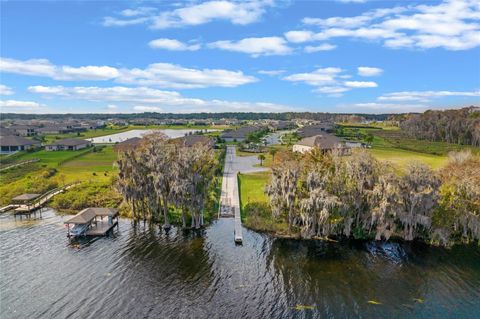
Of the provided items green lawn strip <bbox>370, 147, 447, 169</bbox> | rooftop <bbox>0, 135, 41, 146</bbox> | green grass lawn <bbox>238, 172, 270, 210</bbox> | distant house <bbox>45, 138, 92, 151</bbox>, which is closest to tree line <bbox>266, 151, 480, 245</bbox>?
green grass lawn <bbox>238, 172, 270, 210</bbox>

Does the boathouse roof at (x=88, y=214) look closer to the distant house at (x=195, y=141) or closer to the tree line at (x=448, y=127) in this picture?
the distant house at (x=195, y=141)

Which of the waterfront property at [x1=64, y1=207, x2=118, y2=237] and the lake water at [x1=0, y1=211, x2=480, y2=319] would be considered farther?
the waterfront property at [x1=64, y1=207, x2=118, y2=237]

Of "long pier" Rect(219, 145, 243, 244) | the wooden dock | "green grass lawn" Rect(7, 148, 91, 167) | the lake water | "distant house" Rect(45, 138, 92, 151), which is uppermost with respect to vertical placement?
"distant house" Rect(45, 138, 92, 151)

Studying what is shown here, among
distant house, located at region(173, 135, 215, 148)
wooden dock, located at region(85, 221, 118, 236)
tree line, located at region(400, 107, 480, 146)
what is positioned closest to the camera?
wooden dock, located at region(85, 221, 118, 236)

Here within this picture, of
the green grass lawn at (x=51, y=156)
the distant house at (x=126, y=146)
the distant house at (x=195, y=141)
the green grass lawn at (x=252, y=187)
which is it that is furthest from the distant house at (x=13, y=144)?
the green grass lawn at (x=252, y=187)

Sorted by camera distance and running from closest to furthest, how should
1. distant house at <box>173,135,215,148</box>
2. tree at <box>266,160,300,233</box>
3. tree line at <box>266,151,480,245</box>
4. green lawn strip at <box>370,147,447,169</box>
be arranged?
tree line at <box>266,151,480,245</box> < tree at <box>266,160,300,233</box> < distant house at <box>173,135,215,148</box> < green lawn strip at <box>370,147,447,169</box>

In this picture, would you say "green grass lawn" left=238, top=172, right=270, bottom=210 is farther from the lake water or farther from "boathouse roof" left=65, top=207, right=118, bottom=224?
"boathouse roof" left=65, top=207, right=118, bottom=224

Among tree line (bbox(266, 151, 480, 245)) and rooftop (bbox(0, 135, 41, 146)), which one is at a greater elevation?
rooftop (bbox(0, 135, 41, 146))
